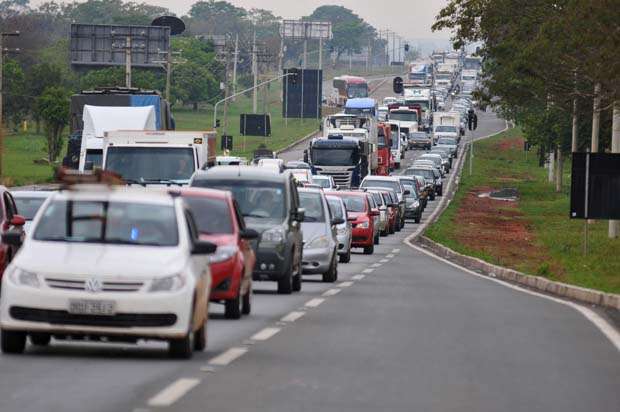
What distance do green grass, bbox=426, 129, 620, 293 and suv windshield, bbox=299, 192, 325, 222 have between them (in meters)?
4.48

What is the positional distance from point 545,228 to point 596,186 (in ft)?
77.6

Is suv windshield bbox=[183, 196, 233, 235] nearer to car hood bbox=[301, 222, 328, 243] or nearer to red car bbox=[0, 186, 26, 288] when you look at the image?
red car bbox=[0, 186, 26, 288]

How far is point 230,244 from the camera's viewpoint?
20.9m

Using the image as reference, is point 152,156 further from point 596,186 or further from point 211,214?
point 211,214

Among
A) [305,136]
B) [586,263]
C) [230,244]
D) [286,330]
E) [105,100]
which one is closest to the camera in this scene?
[286,330]

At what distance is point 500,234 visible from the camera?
5938 cm

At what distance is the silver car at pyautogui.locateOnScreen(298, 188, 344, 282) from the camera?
102ft

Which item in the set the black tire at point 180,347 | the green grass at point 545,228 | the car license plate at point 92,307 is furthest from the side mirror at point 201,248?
the green grass at point 545,228

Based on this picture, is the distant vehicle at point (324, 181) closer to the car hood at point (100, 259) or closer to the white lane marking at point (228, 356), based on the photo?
the white lane marking at point (228, 356)

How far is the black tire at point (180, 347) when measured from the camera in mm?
15219

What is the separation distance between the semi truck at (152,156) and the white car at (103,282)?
65.1 ft

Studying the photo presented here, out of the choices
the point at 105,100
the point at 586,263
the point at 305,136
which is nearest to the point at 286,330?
the point at 586,263

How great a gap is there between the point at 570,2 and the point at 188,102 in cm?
15311

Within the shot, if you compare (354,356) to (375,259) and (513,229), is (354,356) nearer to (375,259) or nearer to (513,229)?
(375,259)
